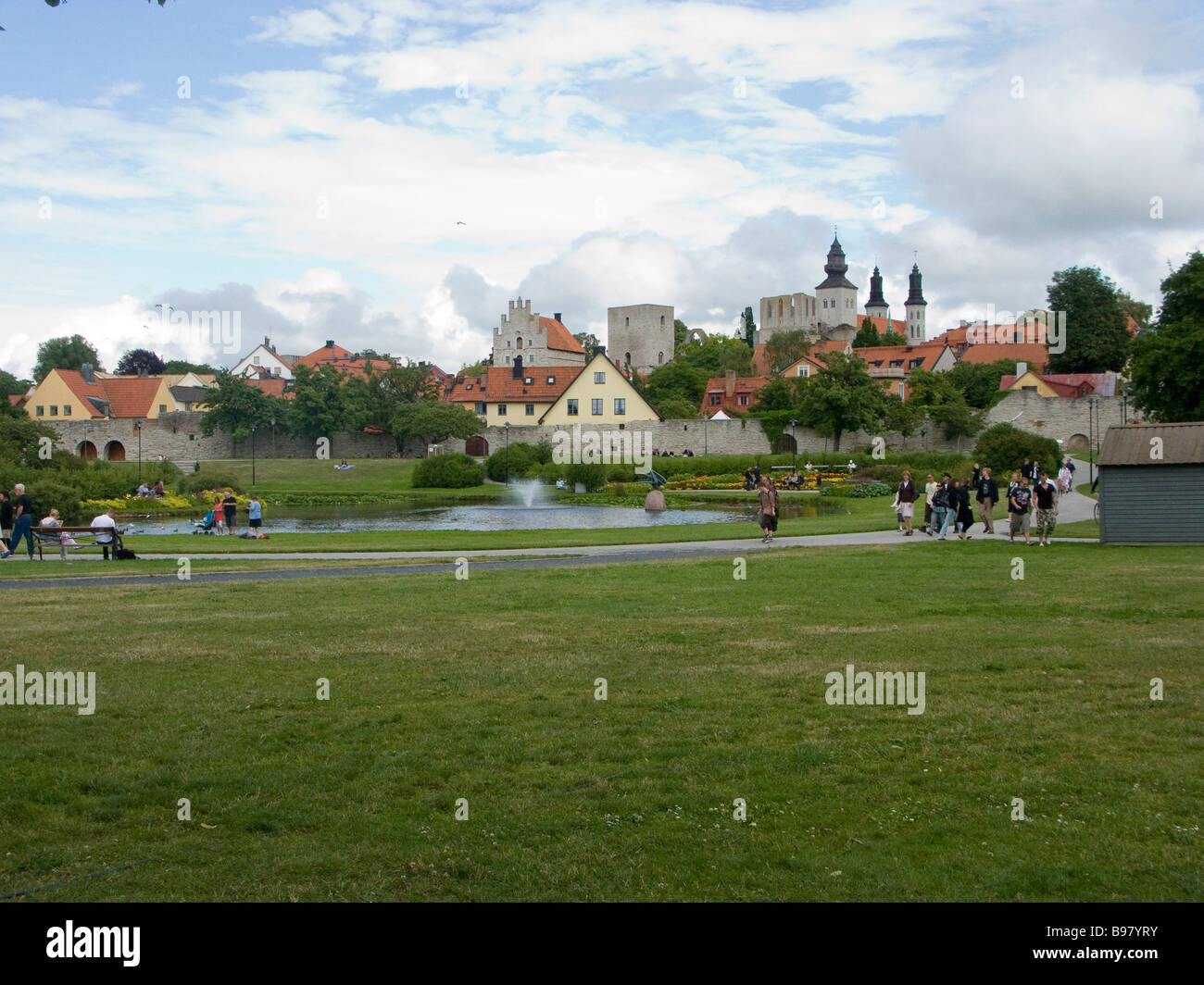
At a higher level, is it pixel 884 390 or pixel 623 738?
pixel 884 390

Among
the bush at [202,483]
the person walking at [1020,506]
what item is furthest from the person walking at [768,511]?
the bush at [202,483]

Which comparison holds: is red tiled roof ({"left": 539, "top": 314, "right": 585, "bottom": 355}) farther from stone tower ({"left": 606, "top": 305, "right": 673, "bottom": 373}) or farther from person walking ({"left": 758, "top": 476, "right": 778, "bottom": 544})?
person walking ({"left": 758, "top": 476, "right": 778, "bottom": 544})

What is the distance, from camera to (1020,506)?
2388cm

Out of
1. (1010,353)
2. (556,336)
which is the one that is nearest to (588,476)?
(1010,353)

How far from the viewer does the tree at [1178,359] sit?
4688cm

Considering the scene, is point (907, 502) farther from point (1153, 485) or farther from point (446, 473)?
point (446, 473)

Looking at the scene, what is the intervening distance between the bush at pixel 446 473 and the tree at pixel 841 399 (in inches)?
927

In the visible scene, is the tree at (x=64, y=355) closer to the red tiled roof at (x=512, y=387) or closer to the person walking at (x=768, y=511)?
the red tiled roof at (x=512, y=387)

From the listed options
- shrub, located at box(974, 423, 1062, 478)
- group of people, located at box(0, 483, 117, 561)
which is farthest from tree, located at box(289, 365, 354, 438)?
group of people, located at box(0, 483, 117, 561)

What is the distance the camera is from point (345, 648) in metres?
11.4

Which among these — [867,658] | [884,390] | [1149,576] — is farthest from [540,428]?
[867,658]
